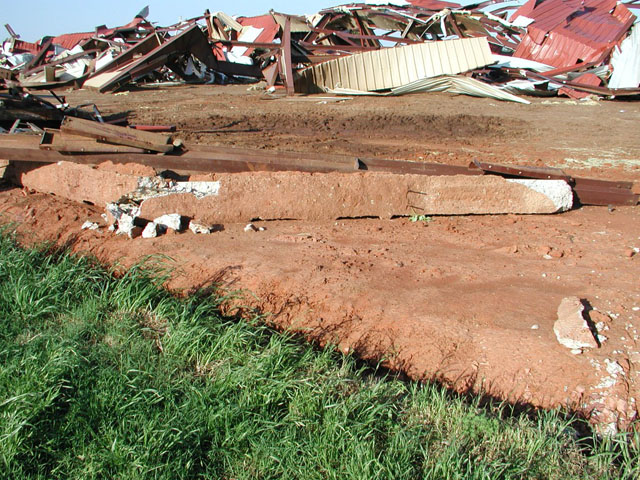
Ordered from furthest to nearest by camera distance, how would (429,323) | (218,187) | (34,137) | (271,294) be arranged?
1. (34,137)
2. (218,187)
3. (271,294)
4. (429,323)

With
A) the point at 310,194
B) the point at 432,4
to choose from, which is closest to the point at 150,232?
the point at 310,194

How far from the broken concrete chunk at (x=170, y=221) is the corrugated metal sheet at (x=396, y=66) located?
8727 mm

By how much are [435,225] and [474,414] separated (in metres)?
2.57

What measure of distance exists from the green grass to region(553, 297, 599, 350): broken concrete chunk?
2.06 feet

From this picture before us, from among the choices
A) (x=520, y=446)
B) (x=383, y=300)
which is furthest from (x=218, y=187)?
(x=520, y=446)

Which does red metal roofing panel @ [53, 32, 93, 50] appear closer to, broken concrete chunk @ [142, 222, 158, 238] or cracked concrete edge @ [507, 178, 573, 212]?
broken concrete chunk @ [142, 222, 158, 238]

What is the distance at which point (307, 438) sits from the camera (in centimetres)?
241

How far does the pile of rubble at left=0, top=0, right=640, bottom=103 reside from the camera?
41.2ft

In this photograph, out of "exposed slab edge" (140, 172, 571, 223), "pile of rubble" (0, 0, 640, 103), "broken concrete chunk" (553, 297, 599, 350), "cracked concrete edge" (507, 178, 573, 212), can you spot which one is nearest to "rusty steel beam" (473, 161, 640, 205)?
"cracked concrete edge" (507, 178, 573, 212)

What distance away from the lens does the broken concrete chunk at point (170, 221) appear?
448cm

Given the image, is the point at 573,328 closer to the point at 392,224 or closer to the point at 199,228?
the point at 392,224

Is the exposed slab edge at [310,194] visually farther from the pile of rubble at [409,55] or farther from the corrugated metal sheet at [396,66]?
the corrugated metal sheet at [396,66]

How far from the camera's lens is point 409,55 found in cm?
1291

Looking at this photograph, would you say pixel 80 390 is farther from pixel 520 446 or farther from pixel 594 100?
pixel 594 100
